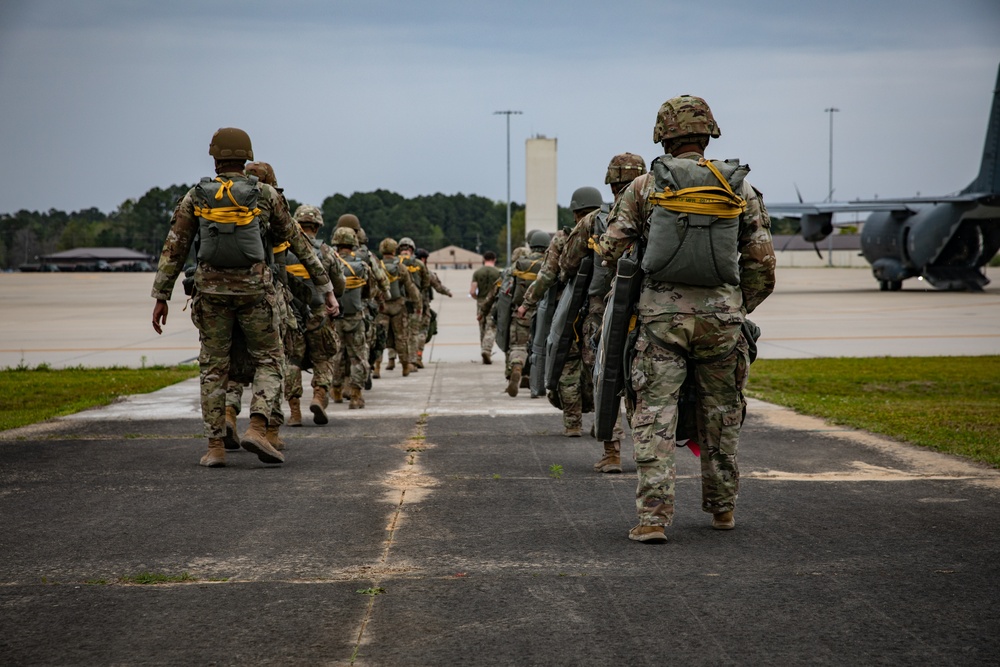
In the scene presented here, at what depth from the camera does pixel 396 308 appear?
1700 centimetres

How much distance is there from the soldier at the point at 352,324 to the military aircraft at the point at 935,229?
105 ft

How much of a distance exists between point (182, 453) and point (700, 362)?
4661 millimetres

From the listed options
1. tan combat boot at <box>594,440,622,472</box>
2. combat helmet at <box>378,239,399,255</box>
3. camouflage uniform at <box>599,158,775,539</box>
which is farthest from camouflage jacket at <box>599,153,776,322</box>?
combat helmet at <box>378,239,399,255</box>

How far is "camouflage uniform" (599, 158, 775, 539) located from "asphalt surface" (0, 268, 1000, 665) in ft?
1.01

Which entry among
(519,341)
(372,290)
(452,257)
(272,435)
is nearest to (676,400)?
(272,435)

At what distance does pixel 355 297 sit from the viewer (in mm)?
12094

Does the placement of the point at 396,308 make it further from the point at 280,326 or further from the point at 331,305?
the point at 280,326

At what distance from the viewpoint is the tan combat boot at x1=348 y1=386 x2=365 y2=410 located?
40.5 ft

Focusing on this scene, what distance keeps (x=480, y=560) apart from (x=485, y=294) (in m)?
15.1

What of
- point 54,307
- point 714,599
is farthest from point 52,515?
point 54,307

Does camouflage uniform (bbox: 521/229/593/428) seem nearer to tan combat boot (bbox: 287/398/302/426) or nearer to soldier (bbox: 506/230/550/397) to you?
tan combat boot (bbox: 287/398/302/426)

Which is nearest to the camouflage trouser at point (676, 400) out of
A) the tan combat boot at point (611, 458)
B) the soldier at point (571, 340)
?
the tan combat boot at point (611, 458)

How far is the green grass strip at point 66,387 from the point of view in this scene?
12172 millimetres

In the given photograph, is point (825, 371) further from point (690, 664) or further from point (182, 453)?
point (690, 664)
